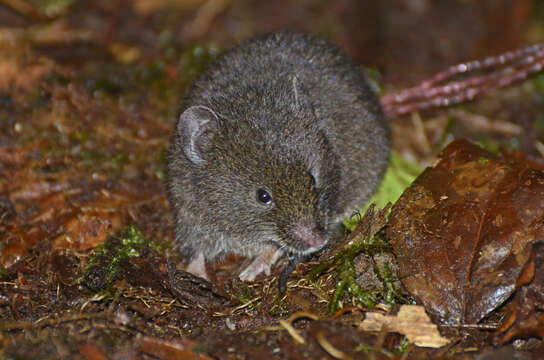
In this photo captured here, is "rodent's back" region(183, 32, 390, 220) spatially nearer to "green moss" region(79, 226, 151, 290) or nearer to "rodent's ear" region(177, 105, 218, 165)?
"rodent's ear" region(177, 105, 218, 165)

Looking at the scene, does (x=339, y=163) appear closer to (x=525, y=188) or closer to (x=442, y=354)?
(x=525, y=188)

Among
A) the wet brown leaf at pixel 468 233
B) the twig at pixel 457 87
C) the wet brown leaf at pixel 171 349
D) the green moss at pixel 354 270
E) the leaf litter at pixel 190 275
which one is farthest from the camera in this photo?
the twig at pixel 457 87

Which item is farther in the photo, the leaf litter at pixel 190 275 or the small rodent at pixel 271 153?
the small rodent at pixel 271 153

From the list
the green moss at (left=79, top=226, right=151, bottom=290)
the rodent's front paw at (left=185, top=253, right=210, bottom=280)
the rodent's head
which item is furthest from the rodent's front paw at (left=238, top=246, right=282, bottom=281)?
the green moss at (left=79, top=226, right=151, bottom=290)

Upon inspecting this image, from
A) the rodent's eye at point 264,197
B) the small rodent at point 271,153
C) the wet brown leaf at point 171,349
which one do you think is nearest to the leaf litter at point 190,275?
the wet brown leaf at point 171,349

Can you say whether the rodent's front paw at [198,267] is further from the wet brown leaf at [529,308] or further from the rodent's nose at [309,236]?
the wet brown leaf at [529,308]

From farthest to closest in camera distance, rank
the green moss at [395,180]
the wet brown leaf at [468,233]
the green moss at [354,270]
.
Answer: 1. the green moss at [395,180]
2. the green moss at [354,270]
3. the wet brown leaf at [468,233]

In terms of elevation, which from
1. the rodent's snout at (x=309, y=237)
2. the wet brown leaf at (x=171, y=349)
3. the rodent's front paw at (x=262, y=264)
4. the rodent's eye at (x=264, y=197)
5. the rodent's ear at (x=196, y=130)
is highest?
the rodent's ear at (x=196, y=130)

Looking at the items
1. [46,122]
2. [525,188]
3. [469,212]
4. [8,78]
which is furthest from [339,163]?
[8,78]
